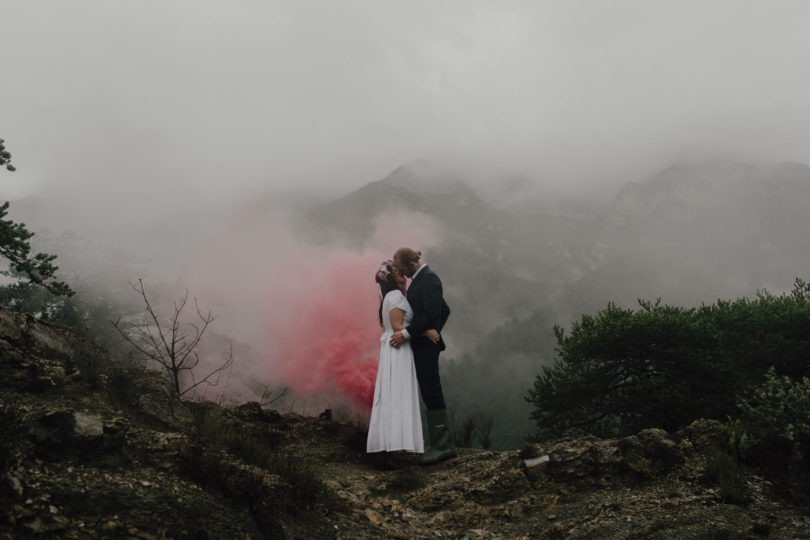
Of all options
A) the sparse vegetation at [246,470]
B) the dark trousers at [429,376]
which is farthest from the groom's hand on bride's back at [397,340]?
the sparse vegetation at [246,470]

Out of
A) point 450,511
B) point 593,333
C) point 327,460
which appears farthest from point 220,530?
point 593,333

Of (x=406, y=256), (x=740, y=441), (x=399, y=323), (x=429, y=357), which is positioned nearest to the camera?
(x=740, y=441)

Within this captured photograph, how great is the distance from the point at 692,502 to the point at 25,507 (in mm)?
6157

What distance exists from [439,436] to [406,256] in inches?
132

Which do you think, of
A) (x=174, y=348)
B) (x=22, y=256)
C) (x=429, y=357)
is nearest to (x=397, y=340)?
(x=429, y=357)

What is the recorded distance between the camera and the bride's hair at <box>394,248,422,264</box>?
9.01 m

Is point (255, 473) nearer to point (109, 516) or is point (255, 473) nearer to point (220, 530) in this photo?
point (220, 530)

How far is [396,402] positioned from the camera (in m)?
8.29

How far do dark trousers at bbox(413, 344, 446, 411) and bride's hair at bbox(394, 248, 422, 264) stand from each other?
165 centimetres

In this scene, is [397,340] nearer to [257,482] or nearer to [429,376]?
[429,376]

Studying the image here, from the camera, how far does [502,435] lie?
5512 inches

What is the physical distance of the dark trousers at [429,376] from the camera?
8.41m

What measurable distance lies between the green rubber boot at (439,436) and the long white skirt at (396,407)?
24 cm

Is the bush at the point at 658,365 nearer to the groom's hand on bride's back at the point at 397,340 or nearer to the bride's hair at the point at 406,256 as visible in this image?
the bride's hair at the point at 406,256
